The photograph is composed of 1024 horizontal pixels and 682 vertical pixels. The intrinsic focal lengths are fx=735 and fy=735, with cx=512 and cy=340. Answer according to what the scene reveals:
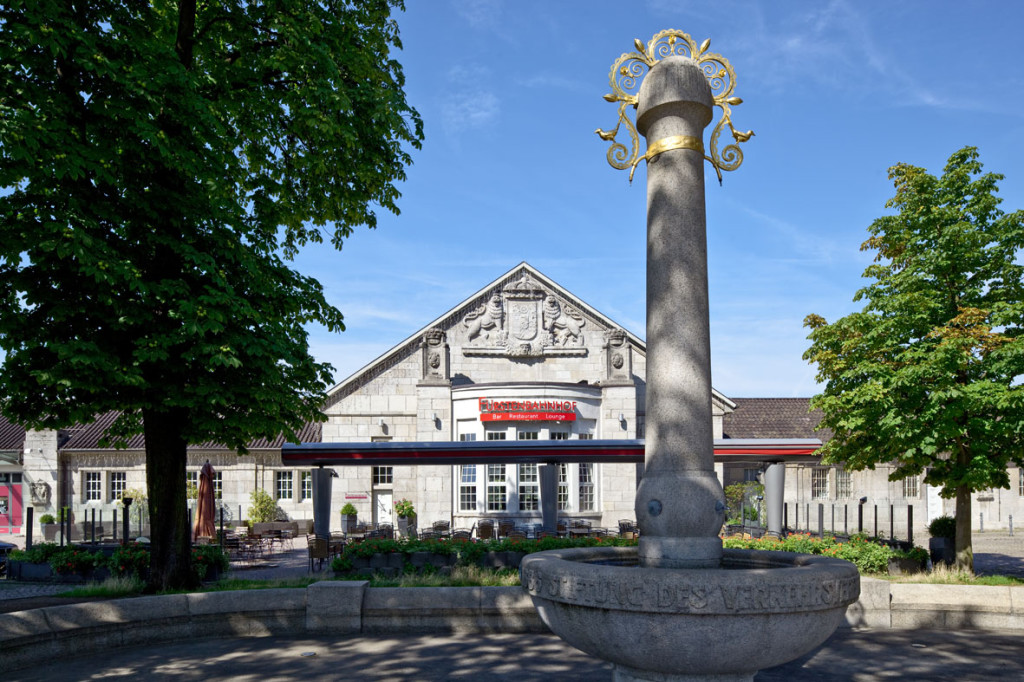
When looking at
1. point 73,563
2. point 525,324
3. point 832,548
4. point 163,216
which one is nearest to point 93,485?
point 73,563

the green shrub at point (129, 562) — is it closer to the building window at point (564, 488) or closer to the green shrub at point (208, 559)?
the green shrub at point (208, 559)

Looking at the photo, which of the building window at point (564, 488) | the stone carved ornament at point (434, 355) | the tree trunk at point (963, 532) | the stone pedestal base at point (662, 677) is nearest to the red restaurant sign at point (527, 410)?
the building window at point (564, 488)

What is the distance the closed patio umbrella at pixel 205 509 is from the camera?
2089cm

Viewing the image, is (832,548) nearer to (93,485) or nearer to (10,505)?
(93,485)

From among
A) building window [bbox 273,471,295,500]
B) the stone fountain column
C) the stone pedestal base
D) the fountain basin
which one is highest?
the stone fountain column

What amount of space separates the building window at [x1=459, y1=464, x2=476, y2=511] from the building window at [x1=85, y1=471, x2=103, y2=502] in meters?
16.9

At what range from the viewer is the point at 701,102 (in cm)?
615

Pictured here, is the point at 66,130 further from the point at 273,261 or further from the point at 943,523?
the point at 943,523

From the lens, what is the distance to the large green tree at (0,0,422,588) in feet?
33.2

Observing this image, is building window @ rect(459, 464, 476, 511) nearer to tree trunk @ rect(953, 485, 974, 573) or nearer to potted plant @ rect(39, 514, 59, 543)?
Result: potted plant @ rect(39, 514, 59, 543)

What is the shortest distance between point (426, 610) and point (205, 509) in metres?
13.6

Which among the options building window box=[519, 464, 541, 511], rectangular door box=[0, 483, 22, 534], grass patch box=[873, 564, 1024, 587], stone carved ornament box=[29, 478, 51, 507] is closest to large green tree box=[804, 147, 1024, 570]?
grass patch box=[873, 564, 1024, 587]

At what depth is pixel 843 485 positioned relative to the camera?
34.2 meters

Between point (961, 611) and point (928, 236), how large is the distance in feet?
32.2
